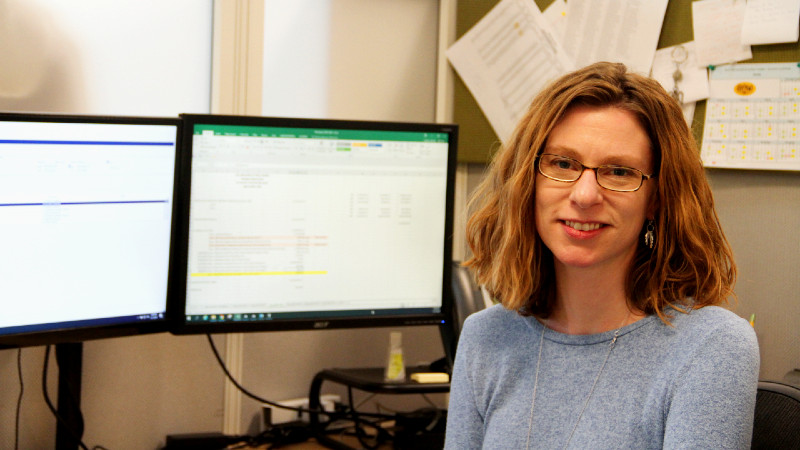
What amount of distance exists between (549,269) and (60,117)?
76cm

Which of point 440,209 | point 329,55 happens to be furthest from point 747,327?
point 329,55

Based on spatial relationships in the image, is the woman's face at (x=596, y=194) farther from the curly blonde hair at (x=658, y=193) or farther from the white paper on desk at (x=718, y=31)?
the white paper on desk at (x=718, y=31)

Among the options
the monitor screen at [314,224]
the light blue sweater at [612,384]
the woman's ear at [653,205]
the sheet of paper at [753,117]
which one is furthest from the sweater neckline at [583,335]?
the sheet of paper at [753,117]

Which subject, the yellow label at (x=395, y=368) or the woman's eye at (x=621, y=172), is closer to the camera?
the woman's eye at (x=621, y=172)

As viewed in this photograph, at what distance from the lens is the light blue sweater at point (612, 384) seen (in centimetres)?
91

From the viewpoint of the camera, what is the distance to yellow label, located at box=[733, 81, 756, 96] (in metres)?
1.42

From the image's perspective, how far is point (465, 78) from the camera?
5.91 ft

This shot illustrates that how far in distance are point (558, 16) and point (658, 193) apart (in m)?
0.75

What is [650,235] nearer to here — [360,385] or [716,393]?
[716,393]

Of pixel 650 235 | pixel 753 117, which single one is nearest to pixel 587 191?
pixel 650 235

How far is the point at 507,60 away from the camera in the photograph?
5.73ft

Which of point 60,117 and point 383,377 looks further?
point 383,377

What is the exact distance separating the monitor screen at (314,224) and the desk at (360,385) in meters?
0.12

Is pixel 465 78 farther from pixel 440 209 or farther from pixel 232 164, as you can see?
pixel 232 164
